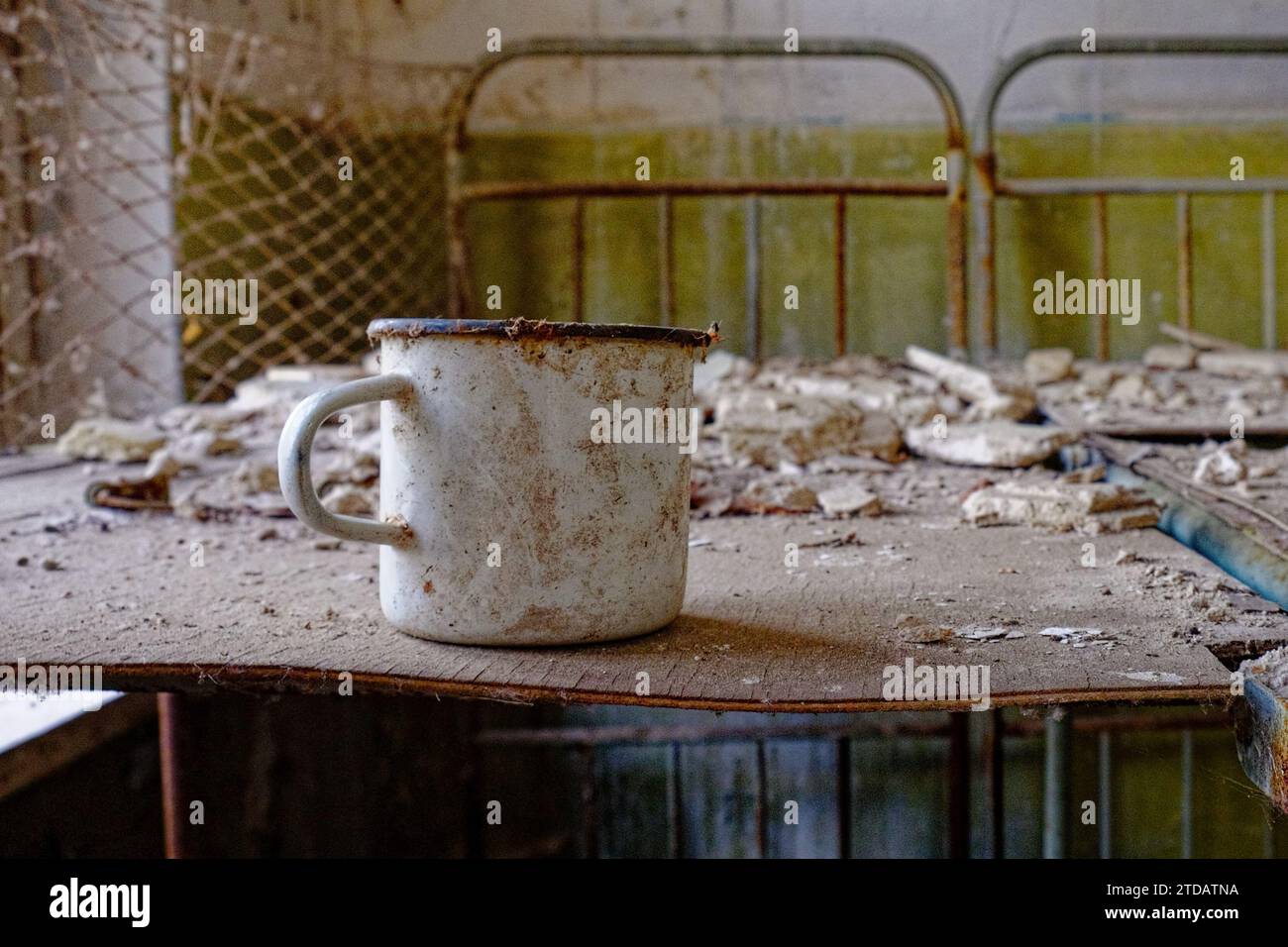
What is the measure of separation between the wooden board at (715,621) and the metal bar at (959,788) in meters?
1.09

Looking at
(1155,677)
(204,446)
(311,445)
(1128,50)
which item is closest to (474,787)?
(204,446)

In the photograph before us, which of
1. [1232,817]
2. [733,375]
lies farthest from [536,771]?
[1232,817]

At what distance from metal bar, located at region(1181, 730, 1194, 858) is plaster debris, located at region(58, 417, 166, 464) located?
8.10 ft

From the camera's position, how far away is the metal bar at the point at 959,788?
215 cm

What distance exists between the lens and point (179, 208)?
2826 millimetres

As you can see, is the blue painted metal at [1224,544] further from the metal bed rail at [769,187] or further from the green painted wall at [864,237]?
the green painted wall at [864,237]

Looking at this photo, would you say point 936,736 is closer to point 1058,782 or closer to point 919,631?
point 1058,782

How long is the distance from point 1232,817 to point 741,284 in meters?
2.08

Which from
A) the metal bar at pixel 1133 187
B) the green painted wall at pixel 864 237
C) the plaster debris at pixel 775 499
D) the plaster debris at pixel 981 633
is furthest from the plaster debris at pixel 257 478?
the green painted wall at pixel 864 237

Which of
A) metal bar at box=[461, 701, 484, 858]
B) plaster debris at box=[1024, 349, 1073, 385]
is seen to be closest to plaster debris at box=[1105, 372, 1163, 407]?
plaster debris at box=[1024, 349, 1073, 385]

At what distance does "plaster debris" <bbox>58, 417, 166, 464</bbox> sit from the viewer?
189 cm

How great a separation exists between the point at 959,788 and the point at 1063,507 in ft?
4.00

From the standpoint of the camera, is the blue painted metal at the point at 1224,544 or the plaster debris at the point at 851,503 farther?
the plaster debris at the point at 851,503
